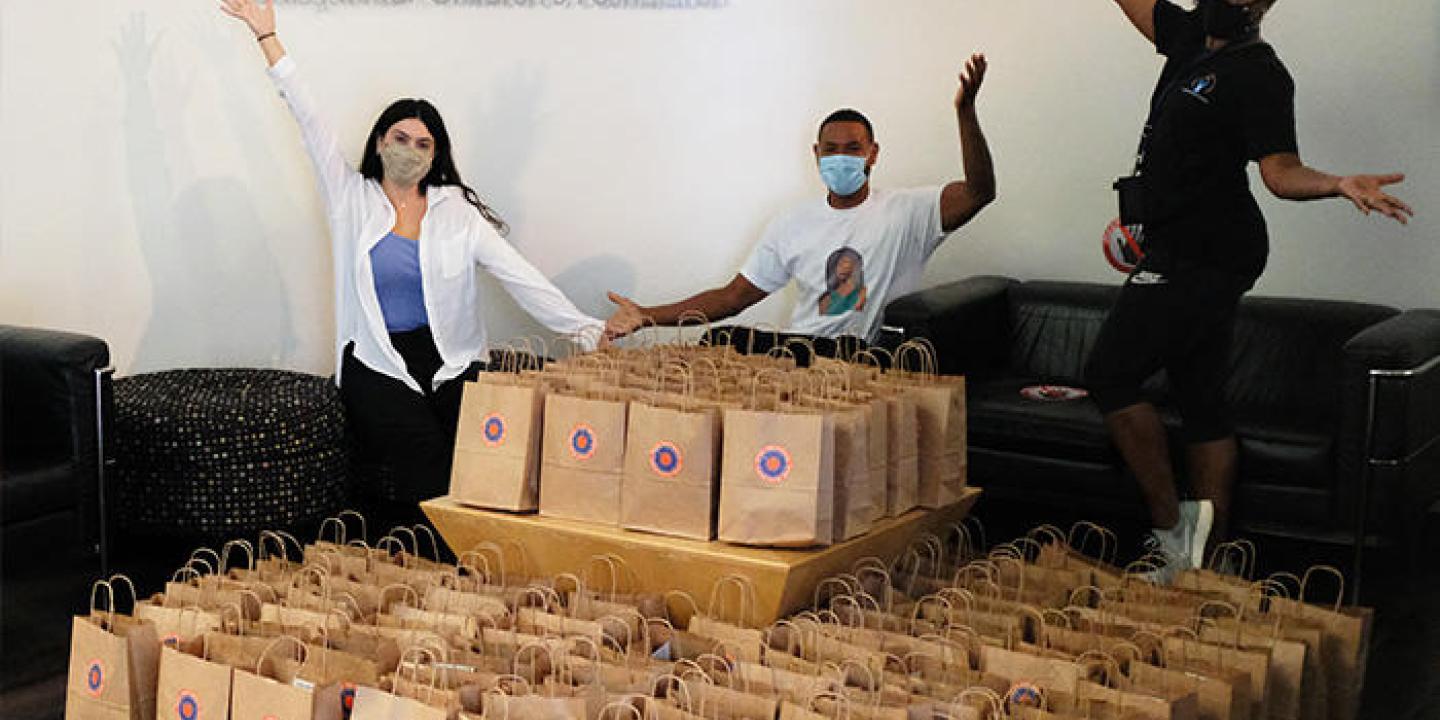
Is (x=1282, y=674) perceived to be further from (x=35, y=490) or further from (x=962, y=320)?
(x=35, y=490)

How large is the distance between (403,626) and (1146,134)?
2.38 m

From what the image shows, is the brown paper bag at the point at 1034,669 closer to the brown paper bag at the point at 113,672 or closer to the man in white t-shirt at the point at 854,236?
the brown paper bag at the point at 113,672

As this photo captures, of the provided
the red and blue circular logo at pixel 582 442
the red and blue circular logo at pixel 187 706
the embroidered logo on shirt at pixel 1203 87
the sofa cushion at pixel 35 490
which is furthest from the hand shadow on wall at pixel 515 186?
the red and blue circular logo at pixel 187 706

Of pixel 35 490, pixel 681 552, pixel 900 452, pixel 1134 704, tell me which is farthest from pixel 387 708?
pixel 35 490

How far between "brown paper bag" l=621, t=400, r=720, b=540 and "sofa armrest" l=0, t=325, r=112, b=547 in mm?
1803

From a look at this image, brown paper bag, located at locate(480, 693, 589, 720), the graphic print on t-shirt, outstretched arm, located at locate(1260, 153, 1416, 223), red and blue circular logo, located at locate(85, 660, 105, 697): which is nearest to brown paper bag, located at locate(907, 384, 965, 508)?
outstretched arm, located at locate(1260, 153, 1416, 223)

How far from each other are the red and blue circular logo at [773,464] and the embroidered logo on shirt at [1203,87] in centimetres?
169

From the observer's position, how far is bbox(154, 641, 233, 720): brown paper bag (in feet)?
8.60

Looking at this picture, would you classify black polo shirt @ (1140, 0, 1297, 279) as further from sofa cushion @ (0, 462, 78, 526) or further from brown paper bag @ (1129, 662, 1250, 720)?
sofa cushion @ (0, 462, 78, 526)

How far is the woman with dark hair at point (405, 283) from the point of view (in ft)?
15.5

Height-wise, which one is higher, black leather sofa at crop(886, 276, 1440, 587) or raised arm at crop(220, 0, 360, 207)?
raised arm at crop(220, 0, 360, 207)

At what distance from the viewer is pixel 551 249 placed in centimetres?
575

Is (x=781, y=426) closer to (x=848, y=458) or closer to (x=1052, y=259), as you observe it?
(x=848, y=458)

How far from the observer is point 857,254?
493 cm
